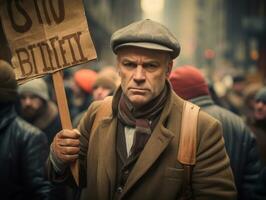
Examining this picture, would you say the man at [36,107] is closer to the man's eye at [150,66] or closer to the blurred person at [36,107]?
the blurred person at [36,107]

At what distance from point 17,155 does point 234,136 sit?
213 cm

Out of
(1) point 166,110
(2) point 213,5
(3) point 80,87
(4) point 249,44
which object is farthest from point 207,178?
(2) point 213,5

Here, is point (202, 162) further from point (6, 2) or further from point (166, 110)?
point (6, 2)

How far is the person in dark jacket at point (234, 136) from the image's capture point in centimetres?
545

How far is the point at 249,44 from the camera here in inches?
1435

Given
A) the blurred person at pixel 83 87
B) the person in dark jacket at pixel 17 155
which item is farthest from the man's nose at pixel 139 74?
the blurred person at pixel 83 87

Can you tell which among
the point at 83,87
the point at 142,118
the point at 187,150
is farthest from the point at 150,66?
the point at 83,87

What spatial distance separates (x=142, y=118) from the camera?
3.88m

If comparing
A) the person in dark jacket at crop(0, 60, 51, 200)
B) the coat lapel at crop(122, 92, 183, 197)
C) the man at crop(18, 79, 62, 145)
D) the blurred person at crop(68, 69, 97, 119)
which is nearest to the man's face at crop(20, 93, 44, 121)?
the man at crop(18, 79, 62, 145)

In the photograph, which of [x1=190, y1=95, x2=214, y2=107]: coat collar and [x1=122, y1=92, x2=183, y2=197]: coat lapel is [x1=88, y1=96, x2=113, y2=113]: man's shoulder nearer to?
[x1=122, y1=92, x2=183, y2=197]: coat lapel

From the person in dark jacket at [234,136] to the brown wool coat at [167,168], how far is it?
1635 millimetres

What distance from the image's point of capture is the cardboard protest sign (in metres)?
3.90

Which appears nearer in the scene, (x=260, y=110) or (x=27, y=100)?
(x=260, y=110)

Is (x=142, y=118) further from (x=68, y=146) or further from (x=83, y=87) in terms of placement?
(x=83, y=87)
